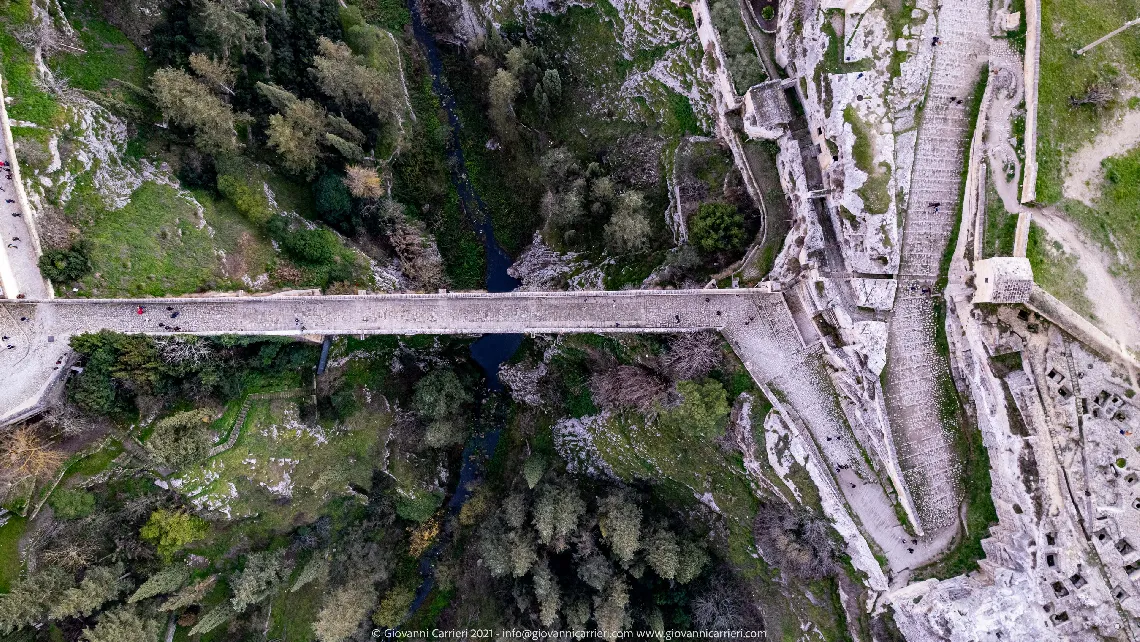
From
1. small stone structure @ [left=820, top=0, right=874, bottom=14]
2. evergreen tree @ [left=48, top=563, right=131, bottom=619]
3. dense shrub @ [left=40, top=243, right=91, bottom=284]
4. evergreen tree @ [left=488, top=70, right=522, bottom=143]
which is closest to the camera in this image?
small stone structure @ [left=820, top=0, right=874, bottom=14]

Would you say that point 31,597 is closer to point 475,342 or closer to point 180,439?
point 180,439

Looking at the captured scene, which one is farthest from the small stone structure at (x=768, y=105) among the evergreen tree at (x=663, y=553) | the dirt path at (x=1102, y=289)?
the evergreen tree at (x=663, y=553)

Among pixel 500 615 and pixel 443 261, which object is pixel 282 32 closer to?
pixel 443 261

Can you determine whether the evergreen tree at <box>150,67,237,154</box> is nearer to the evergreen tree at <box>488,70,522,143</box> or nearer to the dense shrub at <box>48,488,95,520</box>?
the evergreen tree at <box>488,70,522,143</box>

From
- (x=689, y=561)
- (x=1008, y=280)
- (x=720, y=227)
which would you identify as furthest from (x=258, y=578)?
(x=1008, y=280)

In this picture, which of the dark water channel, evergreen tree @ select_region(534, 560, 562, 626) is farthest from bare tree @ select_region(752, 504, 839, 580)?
the dark water channel

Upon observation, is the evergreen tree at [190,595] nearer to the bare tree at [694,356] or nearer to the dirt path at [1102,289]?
the bare tree at [694,356]
